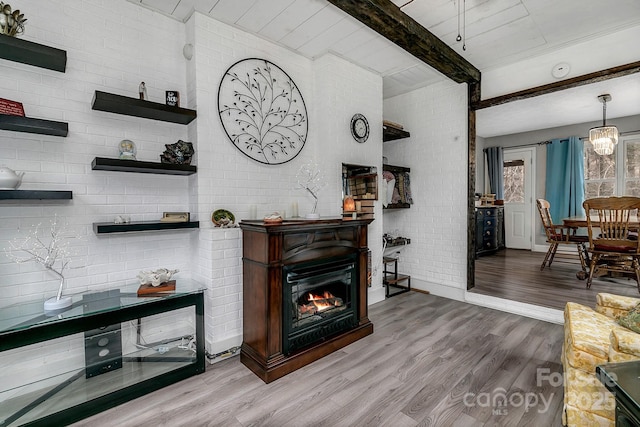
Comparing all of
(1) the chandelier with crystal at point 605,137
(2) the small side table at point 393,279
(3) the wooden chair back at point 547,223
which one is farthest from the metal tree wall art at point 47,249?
(1) the chandelier with crystal at point 605,137

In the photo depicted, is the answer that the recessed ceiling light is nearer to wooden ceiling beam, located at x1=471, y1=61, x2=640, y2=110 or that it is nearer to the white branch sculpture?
wooden ceiling beam, located at x1=471, y1=61, x2=640, y2=110

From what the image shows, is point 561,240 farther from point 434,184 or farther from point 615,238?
point 434,184

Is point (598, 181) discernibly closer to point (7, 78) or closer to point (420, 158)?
point (420, 158)

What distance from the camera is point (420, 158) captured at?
4.33m

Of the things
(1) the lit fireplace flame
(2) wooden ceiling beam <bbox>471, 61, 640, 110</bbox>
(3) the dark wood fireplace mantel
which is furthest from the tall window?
(1) the lit fireplace flame

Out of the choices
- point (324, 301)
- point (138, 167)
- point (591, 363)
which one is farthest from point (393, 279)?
point (138, 167)

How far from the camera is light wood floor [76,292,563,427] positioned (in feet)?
5.74

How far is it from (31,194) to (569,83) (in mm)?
4687

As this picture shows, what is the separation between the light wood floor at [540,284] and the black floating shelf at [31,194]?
4275 mm

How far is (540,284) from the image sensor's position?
410cm

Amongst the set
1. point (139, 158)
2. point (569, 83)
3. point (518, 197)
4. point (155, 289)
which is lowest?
point (155, 289)

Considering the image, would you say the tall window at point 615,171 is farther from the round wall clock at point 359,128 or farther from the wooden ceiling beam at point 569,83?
the round wall clock at point 359,128

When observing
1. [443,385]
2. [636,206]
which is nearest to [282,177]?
[443,385]

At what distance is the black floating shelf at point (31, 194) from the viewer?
5.69 ft
